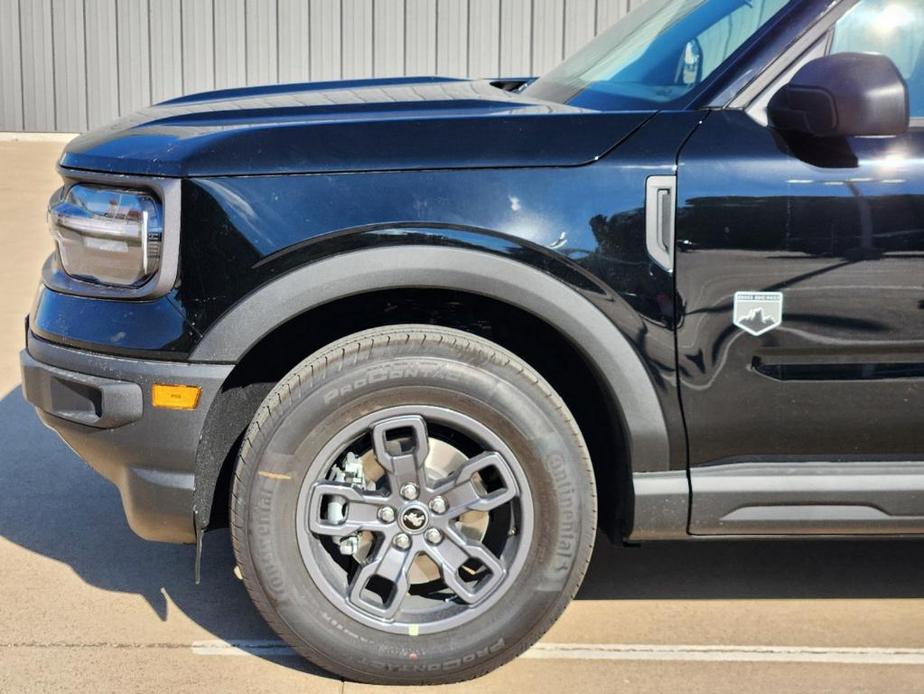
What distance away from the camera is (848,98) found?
2717 mm

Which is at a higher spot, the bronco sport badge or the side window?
the side window

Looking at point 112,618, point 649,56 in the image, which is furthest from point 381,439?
point 649,56

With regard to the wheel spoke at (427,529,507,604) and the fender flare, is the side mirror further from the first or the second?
the wheel spoke at (427,529,507,604)

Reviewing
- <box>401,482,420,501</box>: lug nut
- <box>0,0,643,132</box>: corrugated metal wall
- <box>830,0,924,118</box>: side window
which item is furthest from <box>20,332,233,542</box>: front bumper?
<box>0,0,643,132</box>: corrugated metal wall

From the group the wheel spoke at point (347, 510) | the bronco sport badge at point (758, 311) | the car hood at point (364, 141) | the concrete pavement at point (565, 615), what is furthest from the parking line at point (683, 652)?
the car hood at point (364, 141)

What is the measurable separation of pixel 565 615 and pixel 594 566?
1.24 feet

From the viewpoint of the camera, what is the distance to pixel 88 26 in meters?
13.0

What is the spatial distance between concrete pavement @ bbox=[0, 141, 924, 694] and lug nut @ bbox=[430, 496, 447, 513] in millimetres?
451

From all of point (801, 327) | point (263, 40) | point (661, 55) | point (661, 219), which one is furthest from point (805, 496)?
point (263, 40)

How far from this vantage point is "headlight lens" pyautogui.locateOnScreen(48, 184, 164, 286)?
2.89m

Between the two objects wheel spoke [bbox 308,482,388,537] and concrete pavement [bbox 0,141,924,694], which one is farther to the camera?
concrete pavement [bbox 0,141,924,694]

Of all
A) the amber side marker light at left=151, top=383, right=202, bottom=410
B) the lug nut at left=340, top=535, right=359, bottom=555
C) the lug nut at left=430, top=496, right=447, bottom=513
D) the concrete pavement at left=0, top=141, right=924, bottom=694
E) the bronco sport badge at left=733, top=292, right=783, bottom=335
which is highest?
the bronco sport badge at left=733, top=292, right=783, bottom=335

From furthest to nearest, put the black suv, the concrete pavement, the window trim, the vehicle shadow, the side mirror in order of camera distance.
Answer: the vehicle shadow → the concrete pavement → the window trim → the black suv → the side mirror

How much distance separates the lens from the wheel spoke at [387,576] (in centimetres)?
297
